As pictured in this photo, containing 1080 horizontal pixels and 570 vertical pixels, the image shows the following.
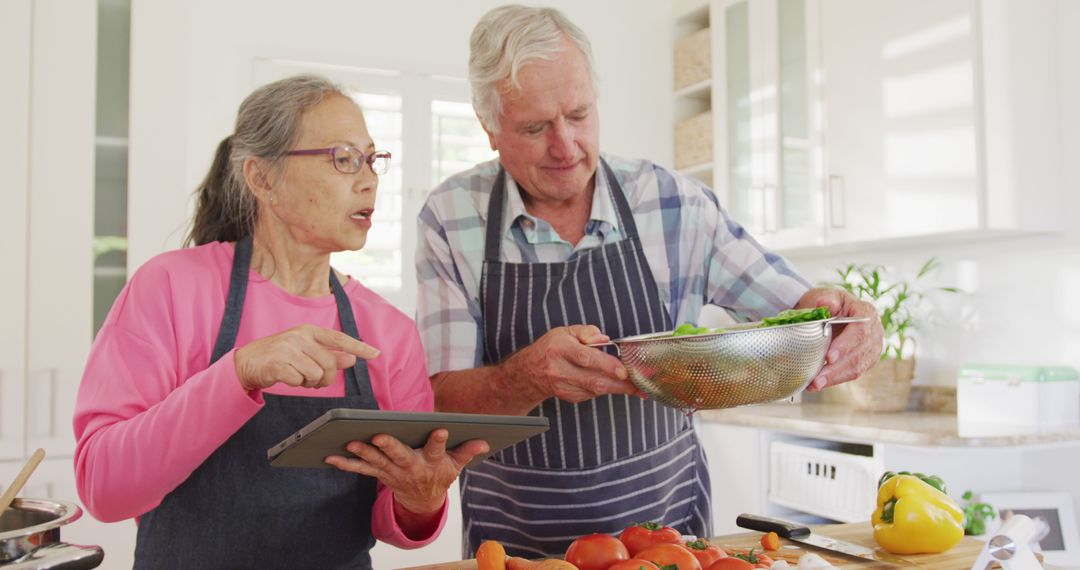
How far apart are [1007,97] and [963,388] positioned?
3.15ft

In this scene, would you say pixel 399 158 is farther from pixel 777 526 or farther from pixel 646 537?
pixel 646 537

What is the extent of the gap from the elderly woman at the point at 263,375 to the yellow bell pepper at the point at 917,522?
725 mm

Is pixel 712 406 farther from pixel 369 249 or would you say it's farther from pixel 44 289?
pixel 369 249

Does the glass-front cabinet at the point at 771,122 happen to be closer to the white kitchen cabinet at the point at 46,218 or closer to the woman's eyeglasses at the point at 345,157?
the woman's eyeglasses at the point at 345,157

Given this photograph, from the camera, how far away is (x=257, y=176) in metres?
1.61

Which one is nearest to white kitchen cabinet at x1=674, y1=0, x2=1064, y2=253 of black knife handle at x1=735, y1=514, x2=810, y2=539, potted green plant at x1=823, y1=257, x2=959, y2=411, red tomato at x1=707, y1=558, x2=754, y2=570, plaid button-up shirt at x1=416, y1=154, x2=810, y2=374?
potted green plant at x1=823, y1=257, x2=959, y2=411

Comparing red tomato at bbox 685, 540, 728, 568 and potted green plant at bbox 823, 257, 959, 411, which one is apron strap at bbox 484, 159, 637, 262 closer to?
red tomato at bbox 685, 540, 728, 568

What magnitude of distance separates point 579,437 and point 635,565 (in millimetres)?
550

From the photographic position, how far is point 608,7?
4543 mm

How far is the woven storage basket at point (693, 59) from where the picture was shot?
4.40 meters

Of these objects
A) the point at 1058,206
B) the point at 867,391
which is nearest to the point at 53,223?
the point at 867,391

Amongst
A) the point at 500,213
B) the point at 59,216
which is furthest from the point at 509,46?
the point at 59,216

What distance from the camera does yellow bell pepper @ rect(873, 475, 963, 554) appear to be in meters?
1.52

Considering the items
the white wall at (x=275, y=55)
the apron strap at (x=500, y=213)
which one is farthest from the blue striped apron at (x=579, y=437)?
the white wall at (x=275, y=55)
